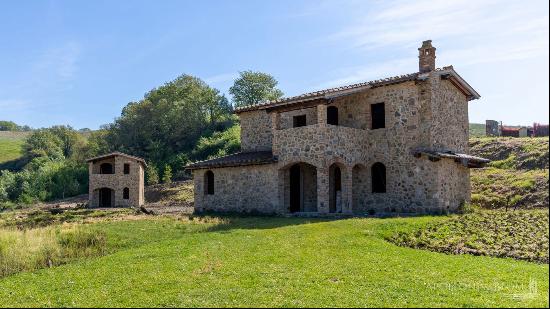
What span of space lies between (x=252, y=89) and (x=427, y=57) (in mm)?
46304

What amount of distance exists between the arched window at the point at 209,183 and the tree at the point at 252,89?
3959cm

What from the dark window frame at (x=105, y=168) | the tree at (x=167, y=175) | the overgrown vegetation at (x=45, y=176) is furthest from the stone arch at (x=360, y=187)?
the overgrown vegetation at (x=45, y=176)

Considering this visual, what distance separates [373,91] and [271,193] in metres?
7.34

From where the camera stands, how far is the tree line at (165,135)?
189 ft

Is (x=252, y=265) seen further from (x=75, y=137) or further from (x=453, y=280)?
(x=75, y=137)

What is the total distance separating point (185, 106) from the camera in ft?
214

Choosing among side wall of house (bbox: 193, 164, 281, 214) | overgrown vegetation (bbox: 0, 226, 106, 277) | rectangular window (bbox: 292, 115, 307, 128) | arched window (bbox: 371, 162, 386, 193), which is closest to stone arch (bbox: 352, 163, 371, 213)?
arched window (bbox: 371, 162, 386, 193)

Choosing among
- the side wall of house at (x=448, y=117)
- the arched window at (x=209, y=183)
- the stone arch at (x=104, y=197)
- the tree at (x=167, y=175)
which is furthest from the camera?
the tree at (x=167, y=175)

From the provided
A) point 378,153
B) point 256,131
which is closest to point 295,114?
point 256,131

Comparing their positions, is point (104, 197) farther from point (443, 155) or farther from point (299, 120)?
point (443, 155)

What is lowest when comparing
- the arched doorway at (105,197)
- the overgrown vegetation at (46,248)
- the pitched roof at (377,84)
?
the overgrown vegetation at (46,248)

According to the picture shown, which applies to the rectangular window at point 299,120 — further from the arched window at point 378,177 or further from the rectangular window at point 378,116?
the arched window at point 378,177

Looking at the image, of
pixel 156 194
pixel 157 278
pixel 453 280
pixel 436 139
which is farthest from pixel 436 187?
pixel 156 194

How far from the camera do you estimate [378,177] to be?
2573 cm
